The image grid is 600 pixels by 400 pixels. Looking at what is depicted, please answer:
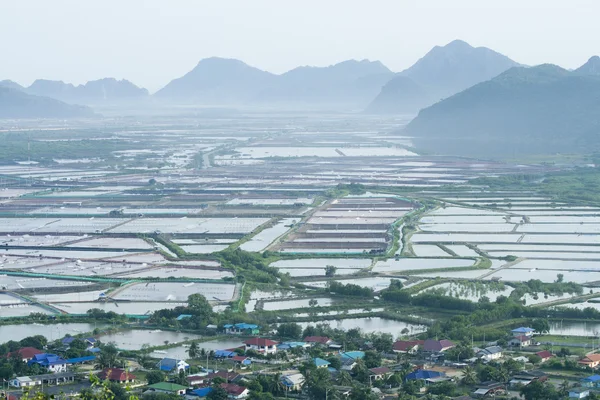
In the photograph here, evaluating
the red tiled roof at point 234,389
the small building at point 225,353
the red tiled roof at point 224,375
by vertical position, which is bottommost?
the small building at point 225,353

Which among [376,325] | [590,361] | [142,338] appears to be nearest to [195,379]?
[142,338]

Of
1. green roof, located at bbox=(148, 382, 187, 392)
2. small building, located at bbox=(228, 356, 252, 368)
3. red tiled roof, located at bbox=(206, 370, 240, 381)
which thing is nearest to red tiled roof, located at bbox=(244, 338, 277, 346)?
small building, located at bbox=(228, 356, 252, 368)

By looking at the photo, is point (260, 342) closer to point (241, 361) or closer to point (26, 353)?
point (241, 361)

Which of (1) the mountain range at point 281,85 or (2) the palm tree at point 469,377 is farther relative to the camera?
(1) the mountain range at point 281,85

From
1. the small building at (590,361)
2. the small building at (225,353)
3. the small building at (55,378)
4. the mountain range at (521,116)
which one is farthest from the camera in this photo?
the mountain range at (521,116)

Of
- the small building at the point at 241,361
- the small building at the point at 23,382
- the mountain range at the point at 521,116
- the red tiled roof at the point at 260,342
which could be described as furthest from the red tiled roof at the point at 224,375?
the mountain range at the point at 521,116

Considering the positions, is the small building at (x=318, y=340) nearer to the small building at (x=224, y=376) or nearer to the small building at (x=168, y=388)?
the small building at (x=224, y=376)

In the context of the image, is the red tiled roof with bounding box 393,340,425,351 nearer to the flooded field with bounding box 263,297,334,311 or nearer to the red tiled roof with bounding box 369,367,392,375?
the red tiled roof with bounding box 369,367,392,375
